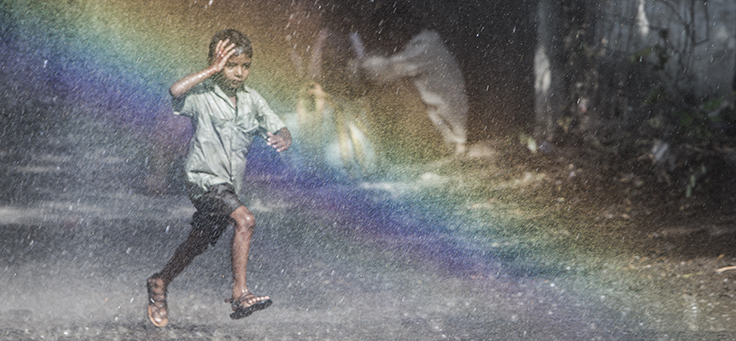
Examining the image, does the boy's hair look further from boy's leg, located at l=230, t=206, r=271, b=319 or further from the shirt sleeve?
boy's leg, located at l=230, t=206, r=271, b=319

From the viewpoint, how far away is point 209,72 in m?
2.75

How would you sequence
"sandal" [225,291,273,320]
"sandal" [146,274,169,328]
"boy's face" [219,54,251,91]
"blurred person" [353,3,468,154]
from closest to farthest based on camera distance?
1. "sandal" [225,291,273,320]
2. "boy's face" [219,54,251,91]
3. "sandal" [146,274,169,328]
4. "blurred person" [353,3,468,154]

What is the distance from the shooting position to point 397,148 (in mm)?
7105

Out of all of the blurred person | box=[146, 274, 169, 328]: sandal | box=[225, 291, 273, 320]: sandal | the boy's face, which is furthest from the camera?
the blurred person

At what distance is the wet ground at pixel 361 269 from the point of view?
117 inches

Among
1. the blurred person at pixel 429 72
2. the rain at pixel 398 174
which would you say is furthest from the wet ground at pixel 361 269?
the blurred person at pixel 429 72

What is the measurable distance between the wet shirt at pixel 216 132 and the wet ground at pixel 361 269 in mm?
660

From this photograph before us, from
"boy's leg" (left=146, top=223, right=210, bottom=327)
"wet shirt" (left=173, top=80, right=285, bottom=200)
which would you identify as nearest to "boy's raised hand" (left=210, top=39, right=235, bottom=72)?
"wet shirt" (left=173, top=80, right=285, bottom=200)

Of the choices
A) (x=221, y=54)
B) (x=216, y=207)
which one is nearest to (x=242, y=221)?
(x=216, y=207)

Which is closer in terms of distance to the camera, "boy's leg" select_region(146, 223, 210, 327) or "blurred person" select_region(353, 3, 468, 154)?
"boy's leg" select_region(146, 223, 210, 327)

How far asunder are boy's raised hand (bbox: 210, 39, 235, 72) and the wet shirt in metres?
0.13

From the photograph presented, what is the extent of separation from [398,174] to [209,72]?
4057mm

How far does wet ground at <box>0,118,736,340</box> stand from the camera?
9.78ft

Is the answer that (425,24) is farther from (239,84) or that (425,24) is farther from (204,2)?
(239,84)
